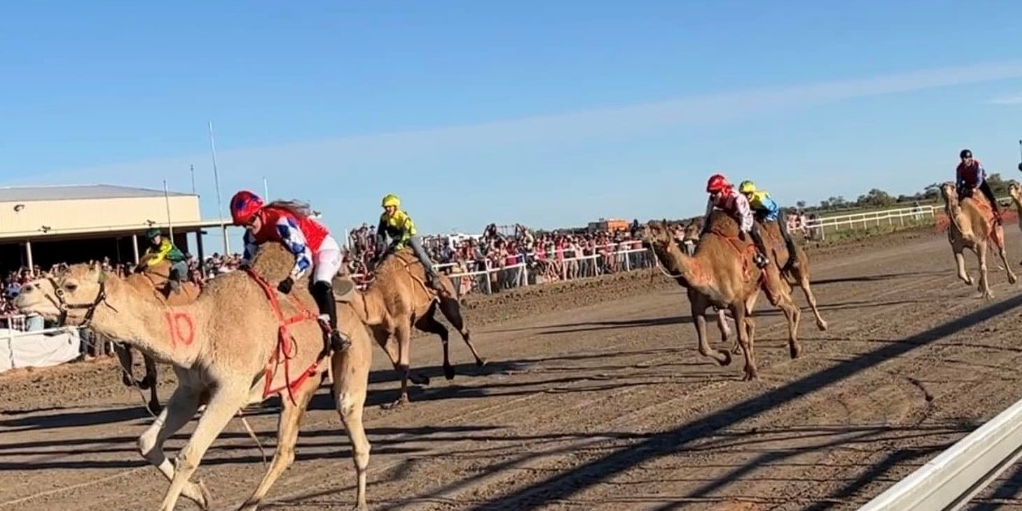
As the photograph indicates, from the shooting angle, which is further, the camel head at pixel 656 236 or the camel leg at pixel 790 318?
the camel leg at pixel 790 318

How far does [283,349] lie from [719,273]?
24.5 ft

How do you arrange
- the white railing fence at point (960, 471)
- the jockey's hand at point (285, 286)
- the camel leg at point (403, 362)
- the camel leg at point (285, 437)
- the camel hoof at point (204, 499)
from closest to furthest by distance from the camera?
A: the white railing fence at point (960, 471)
the camel hoof at point (204, 499)
the camel leg at point (285, 437)
the jockey's hand at point (285, 286)
the camel leg at point (403, 362)

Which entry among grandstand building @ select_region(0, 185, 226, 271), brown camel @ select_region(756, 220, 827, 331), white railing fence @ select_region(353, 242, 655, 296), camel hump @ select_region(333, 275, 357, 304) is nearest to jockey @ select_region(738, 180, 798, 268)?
brown camel @ select_region(756, 220, 827, 331)

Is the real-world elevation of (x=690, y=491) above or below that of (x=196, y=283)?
below

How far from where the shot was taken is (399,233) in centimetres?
1588

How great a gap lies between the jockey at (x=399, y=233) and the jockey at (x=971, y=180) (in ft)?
36.7

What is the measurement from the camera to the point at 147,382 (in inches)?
600

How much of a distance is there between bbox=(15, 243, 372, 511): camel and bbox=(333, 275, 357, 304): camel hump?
0.36 ft

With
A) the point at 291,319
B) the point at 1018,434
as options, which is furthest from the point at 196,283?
the point at 1018,434

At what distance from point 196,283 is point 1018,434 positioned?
8.77 meters

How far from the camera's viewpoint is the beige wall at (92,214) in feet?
131

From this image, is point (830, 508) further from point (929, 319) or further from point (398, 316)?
point (929, 319)

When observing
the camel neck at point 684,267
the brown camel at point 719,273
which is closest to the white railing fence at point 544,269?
the brown camel at point 719,273

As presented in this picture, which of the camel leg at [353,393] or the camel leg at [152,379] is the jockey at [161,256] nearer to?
the camel leg at [152,379]
